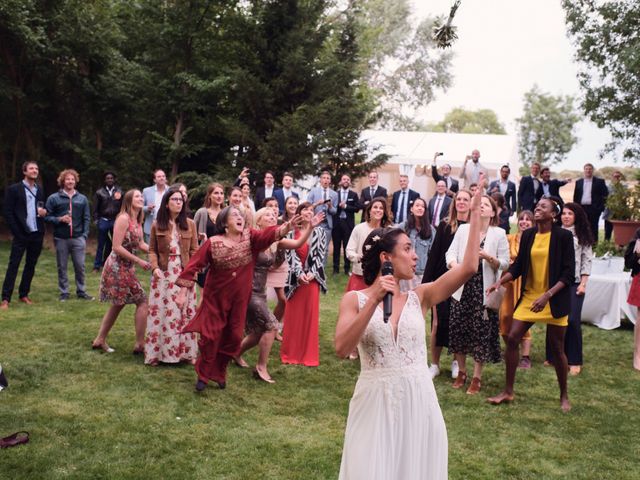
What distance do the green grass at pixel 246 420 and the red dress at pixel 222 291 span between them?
49cm

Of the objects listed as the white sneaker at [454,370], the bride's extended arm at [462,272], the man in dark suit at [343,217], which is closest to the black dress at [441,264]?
→ the white sneaker at [454,370]

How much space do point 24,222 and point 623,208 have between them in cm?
1237

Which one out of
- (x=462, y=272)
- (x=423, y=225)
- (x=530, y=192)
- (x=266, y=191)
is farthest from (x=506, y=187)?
(x=462, y=272)

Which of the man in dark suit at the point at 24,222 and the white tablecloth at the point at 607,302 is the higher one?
the man in dark suit at the point at 24,222

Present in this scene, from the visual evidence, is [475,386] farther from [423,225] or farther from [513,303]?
[423,225]

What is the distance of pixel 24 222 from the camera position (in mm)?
10070

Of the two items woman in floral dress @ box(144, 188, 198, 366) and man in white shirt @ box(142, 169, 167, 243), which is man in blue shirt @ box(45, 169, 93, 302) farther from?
woman in floral dress @ box(144, 188, 198, 366)

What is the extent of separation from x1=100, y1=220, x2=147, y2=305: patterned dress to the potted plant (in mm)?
11011

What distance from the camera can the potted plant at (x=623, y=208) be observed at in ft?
46.8

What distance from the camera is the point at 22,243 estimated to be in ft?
33.3

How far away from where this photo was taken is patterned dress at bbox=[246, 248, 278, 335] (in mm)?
7305

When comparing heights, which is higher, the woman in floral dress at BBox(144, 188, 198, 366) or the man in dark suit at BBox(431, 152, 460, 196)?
the man in dark suit at BBox(431, 152, 460, 196)

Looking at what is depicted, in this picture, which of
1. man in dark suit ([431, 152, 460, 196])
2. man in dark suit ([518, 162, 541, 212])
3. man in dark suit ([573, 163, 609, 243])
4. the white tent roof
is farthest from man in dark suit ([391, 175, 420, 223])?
the white tent roof

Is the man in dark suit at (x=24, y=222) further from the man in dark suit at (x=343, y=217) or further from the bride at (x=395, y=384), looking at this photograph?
the bride at (x=395, y=384)
